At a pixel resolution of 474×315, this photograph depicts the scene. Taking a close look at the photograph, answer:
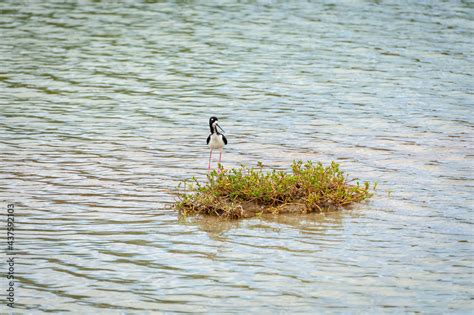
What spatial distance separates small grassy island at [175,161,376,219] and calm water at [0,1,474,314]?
0.29 m

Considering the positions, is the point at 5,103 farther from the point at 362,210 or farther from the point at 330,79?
the point at 362,210

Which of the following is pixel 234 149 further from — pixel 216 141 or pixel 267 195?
pixel 267 195

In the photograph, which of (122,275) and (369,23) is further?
(369,23)

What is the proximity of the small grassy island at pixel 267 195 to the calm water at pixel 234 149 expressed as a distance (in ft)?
0.94

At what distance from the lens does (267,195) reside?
12062 millimetres

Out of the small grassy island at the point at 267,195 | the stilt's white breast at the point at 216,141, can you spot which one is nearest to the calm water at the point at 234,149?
the small grassy island at the point at 267,195

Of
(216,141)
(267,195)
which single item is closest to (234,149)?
(216,141)

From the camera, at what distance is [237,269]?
995 cm

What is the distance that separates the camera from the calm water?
31.2 feet

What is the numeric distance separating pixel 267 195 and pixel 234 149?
4037mm

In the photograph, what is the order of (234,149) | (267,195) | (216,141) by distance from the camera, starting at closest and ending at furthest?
(267,195), (216,141), (234,149)

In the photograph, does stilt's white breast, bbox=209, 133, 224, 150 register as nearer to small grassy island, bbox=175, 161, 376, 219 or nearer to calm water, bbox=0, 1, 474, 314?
calm water, bbox=0, 1, 474, 314

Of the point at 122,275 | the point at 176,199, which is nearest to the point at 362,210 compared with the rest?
the point at 176,199

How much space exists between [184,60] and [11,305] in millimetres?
16480
